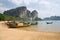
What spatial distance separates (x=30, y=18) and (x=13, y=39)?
62.7m

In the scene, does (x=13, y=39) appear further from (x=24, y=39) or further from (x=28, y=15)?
(x=28, y=15)

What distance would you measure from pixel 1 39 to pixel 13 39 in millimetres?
596

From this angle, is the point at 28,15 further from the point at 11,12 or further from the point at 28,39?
the point at 28,39

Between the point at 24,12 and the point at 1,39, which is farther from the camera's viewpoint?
the point at 24,12

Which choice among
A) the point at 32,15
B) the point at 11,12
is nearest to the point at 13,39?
the point at 11,12

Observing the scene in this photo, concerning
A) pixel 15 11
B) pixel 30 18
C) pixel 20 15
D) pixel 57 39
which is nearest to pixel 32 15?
pixel 30 18

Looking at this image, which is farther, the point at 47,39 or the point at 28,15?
the point at 28,15

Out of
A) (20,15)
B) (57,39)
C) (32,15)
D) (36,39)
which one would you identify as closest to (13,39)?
(36,39)

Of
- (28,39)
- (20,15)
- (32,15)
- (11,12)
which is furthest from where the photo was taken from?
(32,15)

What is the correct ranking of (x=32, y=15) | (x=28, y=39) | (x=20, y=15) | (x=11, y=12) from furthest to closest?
(x=32, y=15)
(x=20, y=15)
(x=11, y=12)
(x=28, y=39)

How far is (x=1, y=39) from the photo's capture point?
6570 mm

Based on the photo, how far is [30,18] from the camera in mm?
69250

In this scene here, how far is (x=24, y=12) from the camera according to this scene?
67875 mm

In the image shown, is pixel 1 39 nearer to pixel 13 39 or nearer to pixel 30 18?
pixel 13 39
